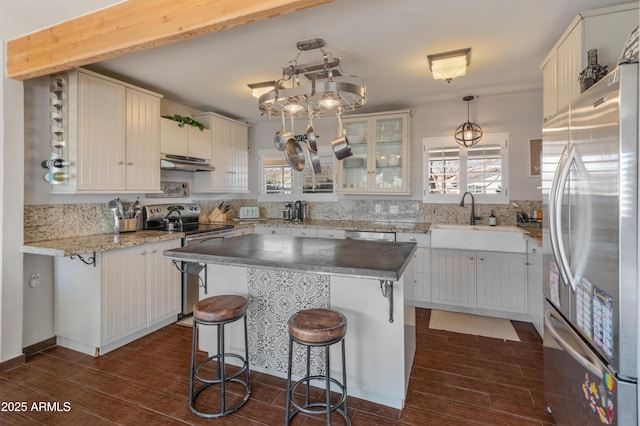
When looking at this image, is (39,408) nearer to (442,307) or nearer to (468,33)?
(442,307)

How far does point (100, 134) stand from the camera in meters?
2.91

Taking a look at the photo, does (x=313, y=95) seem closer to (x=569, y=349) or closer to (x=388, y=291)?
(x=388, y=291)

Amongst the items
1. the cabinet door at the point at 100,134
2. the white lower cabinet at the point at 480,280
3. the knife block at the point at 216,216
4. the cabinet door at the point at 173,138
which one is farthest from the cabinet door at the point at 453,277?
the cabinet door at the point at 100,134

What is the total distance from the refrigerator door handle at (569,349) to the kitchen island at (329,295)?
30.7 inches

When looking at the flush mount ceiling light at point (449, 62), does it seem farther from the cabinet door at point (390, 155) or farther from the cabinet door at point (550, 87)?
the cabinet door at point (390, 155)

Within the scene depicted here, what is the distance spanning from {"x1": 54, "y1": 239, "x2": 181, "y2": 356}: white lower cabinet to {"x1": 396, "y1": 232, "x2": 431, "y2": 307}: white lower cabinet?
265cm

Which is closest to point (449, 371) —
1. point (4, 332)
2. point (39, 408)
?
point (39, 408)

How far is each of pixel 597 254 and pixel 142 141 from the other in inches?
146

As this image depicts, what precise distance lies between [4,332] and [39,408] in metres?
0.82

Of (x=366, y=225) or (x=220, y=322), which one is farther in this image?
(x=366, y=225)

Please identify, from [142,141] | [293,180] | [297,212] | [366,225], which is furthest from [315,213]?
[142,141]

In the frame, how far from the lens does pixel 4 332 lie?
8.00 ft

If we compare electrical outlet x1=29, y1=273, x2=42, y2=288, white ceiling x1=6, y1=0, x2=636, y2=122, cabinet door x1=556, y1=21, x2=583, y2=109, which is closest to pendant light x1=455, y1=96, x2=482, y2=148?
white ceiling x1=6, y1=0, x2=636, y2=122

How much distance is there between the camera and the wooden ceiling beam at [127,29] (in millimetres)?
1690
